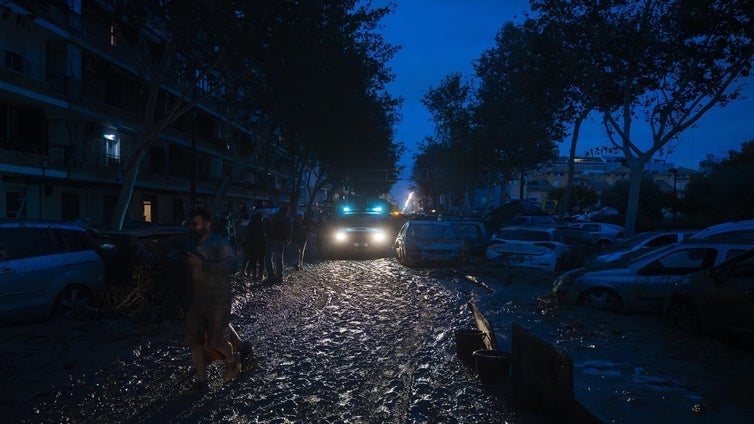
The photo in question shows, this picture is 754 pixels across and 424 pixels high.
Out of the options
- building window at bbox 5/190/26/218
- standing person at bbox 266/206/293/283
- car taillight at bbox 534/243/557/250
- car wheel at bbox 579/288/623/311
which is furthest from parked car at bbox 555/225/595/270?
building window at bbox 5/190/26/218

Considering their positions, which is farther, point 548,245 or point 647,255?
point 548,245

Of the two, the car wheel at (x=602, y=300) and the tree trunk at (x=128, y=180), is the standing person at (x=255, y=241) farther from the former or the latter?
the car wheel at (x=602, y=300)

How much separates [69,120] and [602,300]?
2651 centimetres

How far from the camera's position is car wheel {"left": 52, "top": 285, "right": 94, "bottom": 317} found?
27.1ft

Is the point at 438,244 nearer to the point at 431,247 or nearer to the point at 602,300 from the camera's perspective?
the point at 431,247

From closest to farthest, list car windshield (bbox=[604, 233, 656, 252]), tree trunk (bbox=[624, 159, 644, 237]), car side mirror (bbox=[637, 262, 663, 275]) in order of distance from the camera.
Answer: car side mirror (bbox=[637, 262, 663, 275]), car windshield (bbox=[604, 233, 656, 252]), tree trunk (bbox=[624, 159, 644, 237])

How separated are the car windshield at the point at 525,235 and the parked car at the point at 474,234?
321 cm

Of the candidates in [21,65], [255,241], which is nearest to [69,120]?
[21,65]

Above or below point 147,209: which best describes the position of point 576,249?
below

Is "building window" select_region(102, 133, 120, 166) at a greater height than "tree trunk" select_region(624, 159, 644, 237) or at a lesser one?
greater

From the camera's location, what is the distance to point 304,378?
20.2 ft

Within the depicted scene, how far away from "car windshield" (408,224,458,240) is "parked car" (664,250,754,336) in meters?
10.5

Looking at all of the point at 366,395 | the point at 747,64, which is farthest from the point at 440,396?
the point at 747,64

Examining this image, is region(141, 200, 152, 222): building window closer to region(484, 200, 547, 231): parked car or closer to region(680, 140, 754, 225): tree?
region(484, 200, 547, 231): parked car
